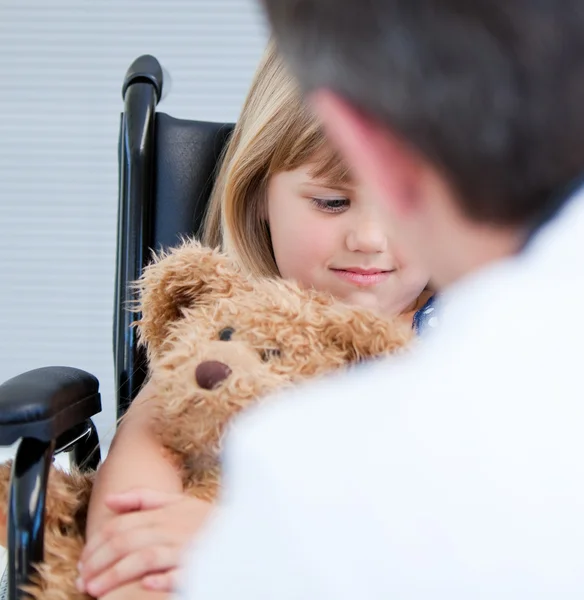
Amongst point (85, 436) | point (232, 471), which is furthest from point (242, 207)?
point (232, 471)

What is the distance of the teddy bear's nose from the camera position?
0.57 m

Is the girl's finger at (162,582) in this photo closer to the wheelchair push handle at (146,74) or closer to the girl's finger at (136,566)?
the girl's finger at (136,566)

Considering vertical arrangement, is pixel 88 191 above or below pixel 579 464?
below

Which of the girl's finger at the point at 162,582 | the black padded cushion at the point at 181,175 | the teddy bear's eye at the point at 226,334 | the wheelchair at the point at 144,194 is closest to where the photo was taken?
the girl's finger at the point at 162,582

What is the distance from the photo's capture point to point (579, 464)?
0.29 meters

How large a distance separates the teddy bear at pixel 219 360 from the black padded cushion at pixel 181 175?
1.36 feet

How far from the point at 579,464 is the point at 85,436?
0.63m

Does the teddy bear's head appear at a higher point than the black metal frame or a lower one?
higher

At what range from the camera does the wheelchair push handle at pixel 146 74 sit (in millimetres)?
1094

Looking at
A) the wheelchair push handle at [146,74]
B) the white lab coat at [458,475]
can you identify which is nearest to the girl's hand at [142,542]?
the white lab coat at [458,475]

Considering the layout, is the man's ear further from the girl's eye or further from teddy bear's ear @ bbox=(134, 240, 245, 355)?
the girl's eye

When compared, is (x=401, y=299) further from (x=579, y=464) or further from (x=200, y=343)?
(x=579, y=464)

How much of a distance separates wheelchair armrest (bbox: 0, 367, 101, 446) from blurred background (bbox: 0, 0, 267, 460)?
1413 mm

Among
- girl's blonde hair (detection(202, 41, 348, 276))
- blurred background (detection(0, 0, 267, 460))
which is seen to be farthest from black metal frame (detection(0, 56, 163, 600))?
blurred background (detection(0, 0, 267, 460))
